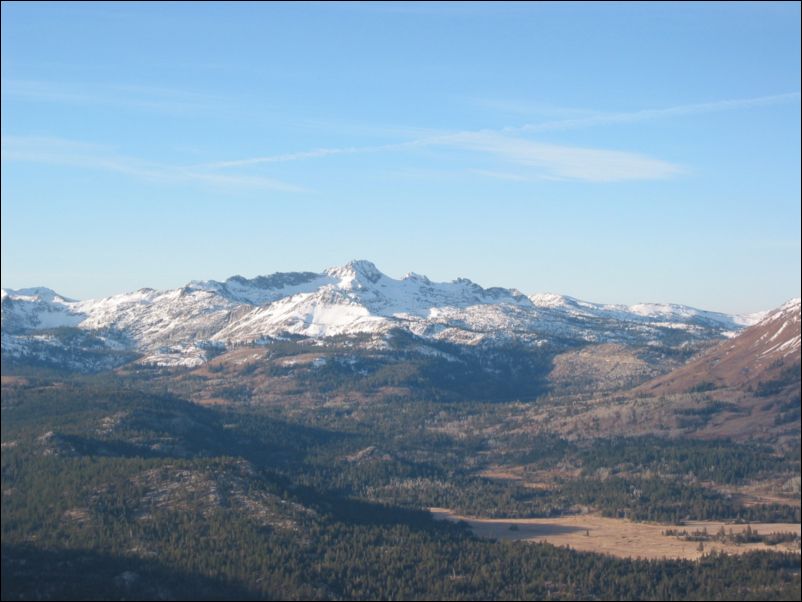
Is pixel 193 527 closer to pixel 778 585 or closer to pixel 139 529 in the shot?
pixel 139 529

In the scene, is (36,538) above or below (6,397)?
below

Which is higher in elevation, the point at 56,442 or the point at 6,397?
the point at 6,397

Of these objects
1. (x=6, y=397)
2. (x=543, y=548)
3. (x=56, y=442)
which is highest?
(x=6, y=397)

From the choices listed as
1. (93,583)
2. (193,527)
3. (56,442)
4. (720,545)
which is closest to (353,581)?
(193,527)

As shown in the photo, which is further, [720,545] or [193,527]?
[720,545]

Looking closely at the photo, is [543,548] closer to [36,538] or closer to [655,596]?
[655,596]

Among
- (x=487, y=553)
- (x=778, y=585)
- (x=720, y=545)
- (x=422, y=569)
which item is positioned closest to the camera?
(x=778, y=585)

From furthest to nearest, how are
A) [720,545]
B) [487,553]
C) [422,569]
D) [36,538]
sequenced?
[720,545], [487,553], [422,569], [36,538]

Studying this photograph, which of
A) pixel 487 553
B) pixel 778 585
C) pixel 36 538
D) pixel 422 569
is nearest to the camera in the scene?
pixel 36 538

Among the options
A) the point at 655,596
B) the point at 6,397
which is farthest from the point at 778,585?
the point at 6,397
